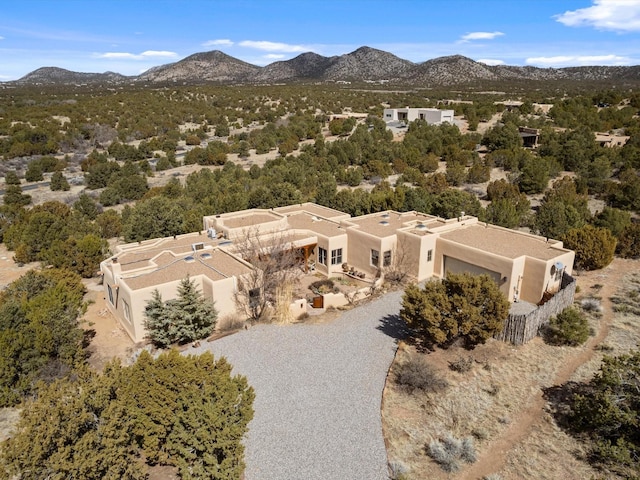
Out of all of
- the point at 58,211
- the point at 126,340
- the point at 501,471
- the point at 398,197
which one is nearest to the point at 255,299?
the point at 126,340

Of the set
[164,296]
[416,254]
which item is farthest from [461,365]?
[164,296]

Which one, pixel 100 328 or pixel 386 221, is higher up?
pixel 386 221

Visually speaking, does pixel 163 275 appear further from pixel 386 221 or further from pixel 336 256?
pixel 386 221

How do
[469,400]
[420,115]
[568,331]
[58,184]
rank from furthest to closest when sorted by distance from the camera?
[420,115], [58,184], [568,331], [469,400]

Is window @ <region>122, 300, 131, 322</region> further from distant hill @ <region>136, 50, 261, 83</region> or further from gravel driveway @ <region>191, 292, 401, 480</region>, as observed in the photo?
distant hill @ <region>136, 50, 261, 83</region>

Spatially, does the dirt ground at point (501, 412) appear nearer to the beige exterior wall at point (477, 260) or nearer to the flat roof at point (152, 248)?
the beige exterior wall at point (477, 260)

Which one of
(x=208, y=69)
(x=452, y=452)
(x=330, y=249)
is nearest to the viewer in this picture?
(x=452, y=452)
